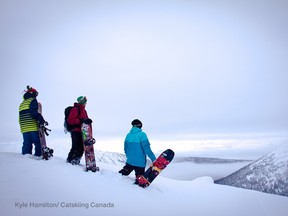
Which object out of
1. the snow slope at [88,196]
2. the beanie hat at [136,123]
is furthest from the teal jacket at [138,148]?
the snow slope at [88,196]

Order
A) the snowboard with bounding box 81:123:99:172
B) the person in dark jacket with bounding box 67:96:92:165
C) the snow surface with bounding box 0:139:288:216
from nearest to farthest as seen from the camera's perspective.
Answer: the snow surface with bounding box 0:139:288:216, the snowboard with bounding box 81:123:99:172, the person in dark jacket with bounding box 67:96:92:165

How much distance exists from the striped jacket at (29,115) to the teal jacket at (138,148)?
2975mm

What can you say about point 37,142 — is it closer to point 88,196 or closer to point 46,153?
point 46,153

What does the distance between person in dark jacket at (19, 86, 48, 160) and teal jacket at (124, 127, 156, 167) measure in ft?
9.62

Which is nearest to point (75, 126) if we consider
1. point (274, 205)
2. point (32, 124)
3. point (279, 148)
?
point (32, 124)

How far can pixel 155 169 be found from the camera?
22.3ft

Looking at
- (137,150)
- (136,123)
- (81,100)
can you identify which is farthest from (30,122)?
(137,150)

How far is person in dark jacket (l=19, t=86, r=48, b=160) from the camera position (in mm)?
7551

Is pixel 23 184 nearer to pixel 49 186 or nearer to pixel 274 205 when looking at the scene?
pixel 49 186

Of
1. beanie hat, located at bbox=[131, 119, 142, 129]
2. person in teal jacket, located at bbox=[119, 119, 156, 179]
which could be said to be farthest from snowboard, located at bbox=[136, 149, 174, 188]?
beanie hat, located at bbox=[131, 119, 142, 129]

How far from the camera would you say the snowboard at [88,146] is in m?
6.47

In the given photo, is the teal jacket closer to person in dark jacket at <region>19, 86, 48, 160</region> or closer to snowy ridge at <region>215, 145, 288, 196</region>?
person in dark jacket at <region>19, 86, 48, 160</region>

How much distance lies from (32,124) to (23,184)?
3.35m

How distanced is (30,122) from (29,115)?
240 millimetres
